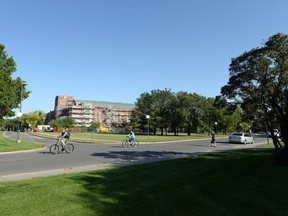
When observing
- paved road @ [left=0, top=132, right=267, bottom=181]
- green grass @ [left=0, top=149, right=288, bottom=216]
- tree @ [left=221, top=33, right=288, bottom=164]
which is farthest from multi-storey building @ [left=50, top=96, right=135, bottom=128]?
green grass @ [left=0, top=149, right=288, bottom=216]

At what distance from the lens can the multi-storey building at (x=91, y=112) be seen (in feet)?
576

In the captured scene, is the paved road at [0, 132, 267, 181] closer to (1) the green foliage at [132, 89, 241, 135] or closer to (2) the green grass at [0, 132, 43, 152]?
(2) the green grass at [0, 132, 43, 152]

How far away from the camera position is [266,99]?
1574 cm

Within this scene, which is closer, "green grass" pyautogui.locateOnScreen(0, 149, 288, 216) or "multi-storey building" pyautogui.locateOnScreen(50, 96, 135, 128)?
"green grass" pyautogui.locateOnScreen(0, 149, 288, 216)

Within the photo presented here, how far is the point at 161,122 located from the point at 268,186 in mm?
67694

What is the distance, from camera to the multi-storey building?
17549cm

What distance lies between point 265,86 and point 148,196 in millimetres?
10247

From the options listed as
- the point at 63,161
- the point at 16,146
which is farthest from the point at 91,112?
the point at 63,161

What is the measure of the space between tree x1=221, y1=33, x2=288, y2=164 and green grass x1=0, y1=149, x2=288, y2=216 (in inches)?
221

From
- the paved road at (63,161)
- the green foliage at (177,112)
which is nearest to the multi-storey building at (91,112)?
the green foliage at (177,112)

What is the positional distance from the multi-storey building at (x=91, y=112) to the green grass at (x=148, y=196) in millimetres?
156187

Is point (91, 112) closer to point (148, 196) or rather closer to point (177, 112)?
point (177, 112)

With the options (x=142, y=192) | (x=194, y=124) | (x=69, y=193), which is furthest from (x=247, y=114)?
(x=194, y=124)

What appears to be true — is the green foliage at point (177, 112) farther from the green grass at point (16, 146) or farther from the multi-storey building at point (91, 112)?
the multi-storey building at point (91, 112)
